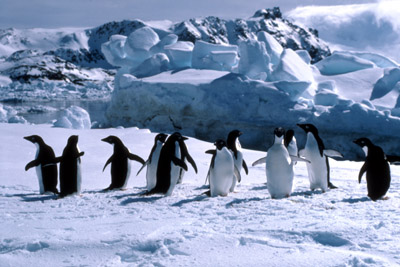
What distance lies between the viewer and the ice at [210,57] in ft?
54.3

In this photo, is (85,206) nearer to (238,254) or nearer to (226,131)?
(238,254)

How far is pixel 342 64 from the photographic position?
1764cm

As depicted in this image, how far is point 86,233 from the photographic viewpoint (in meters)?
2.85

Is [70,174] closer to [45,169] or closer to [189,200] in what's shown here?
[45,169]

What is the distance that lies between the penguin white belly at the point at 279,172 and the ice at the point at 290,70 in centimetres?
1069

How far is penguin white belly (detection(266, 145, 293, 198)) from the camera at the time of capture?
13.9 ft

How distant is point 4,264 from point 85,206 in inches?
59.4

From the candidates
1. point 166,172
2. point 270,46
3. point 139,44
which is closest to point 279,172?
point 166,172

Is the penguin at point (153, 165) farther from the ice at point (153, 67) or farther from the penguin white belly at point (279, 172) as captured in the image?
the ice at point (153, 67)

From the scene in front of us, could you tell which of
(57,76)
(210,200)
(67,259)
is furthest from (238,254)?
(57,76)

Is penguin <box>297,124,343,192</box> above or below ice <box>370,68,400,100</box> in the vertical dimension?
below

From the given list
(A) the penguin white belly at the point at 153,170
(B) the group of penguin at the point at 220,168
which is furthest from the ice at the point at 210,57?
(A) the penguin white belly at the point at 153,170

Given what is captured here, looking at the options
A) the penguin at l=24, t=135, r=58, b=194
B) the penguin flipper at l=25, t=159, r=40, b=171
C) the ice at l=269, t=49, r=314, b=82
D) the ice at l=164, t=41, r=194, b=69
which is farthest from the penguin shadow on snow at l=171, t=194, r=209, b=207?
the ice at l=164, t=41, r=194, b=69

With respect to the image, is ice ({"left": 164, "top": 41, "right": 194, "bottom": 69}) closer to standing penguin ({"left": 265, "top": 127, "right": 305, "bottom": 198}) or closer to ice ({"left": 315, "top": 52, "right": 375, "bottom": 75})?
ice ({"left": 315, "top": 52, "right": 375, "bottom": 75})
